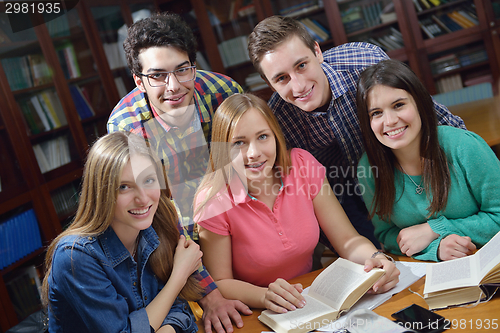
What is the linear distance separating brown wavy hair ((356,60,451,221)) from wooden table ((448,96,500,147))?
3.11 ft

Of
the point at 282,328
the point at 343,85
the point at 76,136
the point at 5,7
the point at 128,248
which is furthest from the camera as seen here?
the point at 76,136

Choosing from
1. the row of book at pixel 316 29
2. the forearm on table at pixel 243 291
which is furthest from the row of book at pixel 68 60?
the forearm on table at pixel 243 291

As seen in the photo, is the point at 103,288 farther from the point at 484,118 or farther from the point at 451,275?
the point at 484,118

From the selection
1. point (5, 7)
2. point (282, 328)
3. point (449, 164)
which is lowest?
point (282, 328)

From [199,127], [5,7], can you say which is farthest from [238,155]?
[5,7]

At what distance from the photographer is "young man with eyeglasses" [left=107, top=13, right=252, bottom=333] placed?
167 centimetres

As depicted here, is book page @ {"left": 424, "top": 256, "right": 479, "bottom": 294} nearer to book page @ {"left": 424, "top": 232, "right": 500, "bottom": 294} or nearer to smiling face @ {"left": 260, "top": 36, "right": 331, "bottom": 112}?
book page @ {"left": 424, "top": 232, "right": 500, "bottom": 294}

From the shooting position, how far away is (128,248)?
1.26 metres

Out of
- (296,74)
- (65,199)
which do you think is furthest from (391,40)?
(65,199)

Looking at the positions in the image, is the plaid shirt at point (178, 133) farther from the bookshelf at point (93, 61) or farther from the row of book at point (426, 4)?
the row of book at point (426, 4)

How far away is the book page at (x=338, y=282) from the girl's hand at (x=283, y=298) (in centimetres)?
6

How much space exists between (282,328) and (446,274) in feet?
1.54

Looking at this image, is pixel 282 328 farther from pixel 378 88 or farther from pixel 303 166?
pixel 378 88

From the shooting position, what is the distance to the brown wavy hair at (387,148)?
4.47ft
